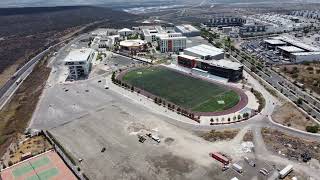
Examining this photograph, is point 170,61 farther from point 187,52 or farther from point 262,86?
point 262,86

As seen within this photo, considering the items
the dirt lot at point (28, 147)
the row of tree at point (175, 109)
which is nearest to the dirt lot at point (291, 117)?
the row of tree at point (175, 109)

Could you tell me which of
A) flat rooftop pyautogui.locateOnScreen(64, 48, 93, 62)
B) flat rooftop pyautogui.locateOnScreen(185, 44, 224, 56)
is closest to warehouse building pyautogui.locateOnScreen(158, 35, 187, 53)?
flat rooftop pyautogui.locateOnScreen(185, 44, 224, 56)

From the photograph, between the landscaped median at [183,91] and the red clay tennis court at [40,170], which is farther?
the landscaped median at [183,91]

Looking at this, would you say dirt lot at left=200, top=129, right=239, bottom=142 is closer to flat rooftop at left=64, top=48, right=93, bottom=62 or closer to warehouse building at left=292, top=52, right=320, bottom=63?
flat rooftop at left=64, top=48, right=93, bottom=62

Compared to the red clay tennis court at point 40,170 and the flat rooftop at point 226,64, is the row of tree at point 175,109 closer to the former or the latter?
the flat rooftop at point 226,64

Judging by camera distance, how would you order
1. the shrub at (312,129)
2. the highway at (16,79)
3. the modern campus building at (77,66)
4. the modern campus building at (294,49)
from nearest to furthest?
the shrub at (312,129), the highway at (16,79), the modern campus building at (77,66), the modern campus building at (294,49)

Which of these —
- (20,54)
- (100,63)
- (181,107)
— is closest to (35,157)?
(181,107)
